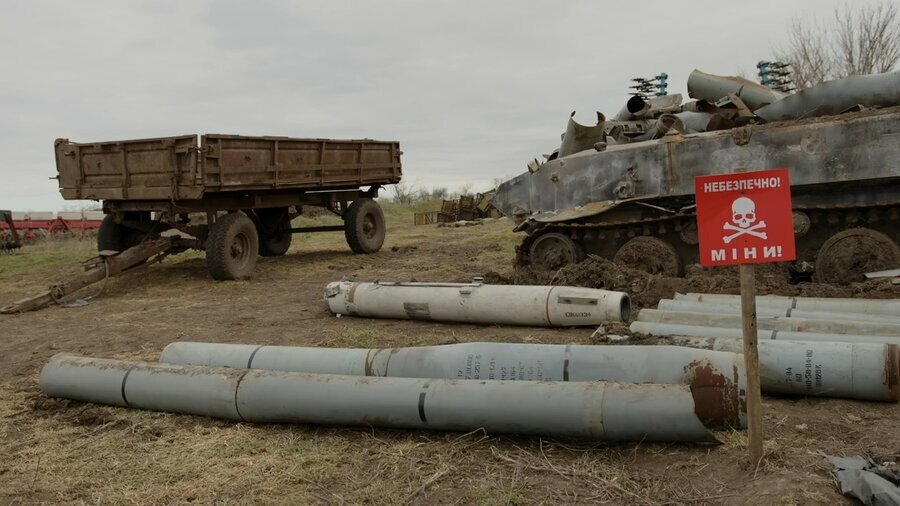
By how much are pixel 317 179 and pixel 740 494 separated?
40.1 ft

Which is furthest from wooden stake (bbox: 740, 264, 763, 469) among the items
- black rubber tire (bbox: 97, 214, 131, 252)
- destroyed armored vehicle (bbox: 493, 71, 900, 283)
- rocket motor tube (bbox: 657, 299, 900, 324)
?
black rubber tire (bbox: 97, 214, 131, 252)

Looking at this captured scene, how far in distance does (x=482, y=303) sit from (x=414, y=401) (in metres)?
3.94

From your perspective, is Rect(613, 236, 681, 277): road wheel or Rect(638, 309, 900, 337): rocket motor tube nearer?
Rect(638, 309, 900, 337): rocket motor tube

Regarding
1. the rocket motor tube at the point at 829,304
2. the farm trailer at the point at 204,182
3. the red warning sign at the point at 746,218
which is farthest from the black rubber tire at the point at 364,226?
the red warning sign at the point at 746,218

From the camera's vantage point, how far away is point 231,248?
13.0m

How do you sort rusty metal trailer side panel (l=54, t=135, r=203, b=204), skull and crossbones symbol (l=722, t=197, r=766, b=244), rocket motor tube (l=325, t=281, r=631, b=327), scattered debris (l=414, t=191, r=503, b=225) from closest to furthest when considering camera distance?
skull and crossbones symbol (l=722, t=197, r=766, b=244), rocket motor tube (l=325, t=281, r=631, b=327), rusty metal trailer side panel (l=54, t=135, r=203, b=204), scattered debris (l=414, t=191, r=503, b=225)

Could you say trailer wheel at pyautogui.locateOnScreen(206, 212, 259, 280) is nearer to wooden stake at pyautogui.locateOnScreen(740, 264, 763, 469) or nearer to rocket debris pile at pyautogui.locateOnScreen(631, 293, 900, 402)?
rocket debris pile at pyautogui.locateOnScreen(631, 293, 900, 402)

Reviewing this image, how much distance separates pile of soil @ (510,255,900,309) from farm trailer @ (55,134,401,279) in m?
5.91

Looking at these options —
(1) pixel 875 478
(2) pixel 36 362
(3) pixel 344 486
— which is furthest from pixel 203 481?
(2) pixel 36 362

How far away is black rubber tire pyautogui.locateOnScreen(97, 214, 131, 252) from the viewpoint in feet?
46.1

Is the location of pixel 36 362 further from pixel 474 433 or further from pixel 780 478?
pixel 780 478

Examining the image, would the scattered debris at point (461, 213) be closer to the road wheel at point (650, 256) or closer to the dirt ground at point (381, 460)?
the road wheel at point (650, 256)

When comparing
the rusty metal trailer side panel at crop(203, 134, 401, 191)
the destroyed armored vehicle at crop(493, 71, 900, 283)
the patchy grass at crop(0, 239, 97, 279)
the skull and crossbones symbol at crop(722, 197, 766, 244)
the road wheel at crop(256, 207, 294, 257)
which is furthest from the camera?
the patchy grass at crop(0, 239, 97, 279)

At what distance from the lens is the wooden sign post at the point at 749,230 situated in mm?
3947
